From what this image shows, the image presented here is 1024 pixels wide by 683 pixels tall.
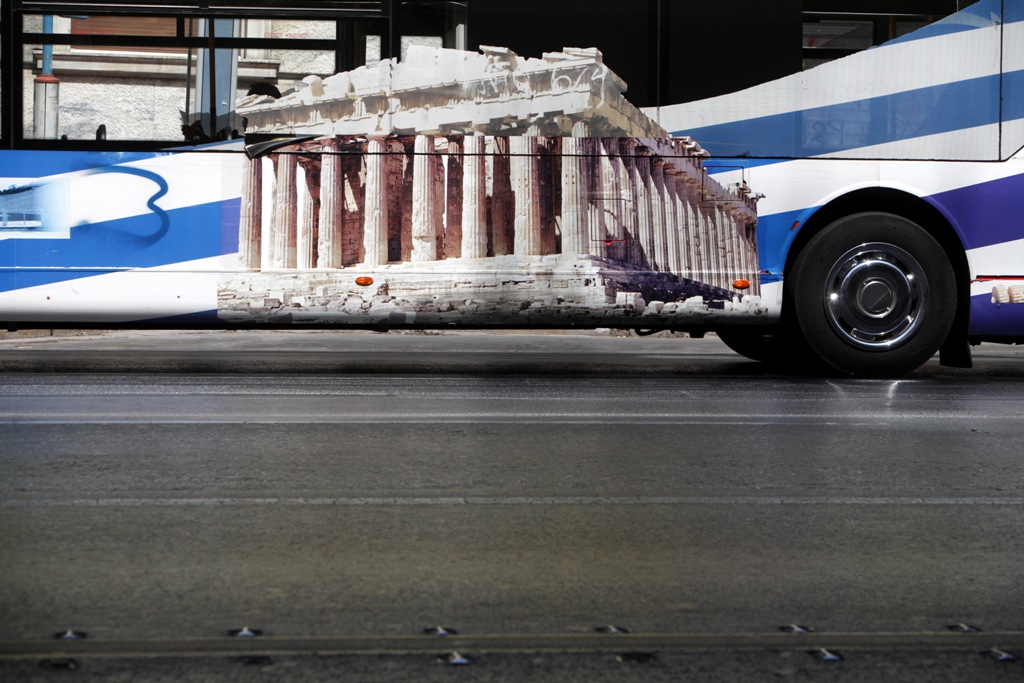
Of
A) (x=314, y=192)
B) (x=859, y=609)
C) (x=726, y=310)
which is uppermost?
(x=314, y=192)

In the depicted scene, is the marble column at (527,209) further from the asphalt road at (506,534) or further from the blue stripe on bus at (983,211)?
the blue stripe on bus at (983,211)

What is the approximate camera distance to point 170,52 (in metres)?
9.98

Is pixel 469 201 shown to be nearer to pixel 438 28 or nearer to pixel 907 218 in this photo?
pixel 438 28

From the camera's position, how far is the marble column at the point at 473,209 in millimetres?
10016

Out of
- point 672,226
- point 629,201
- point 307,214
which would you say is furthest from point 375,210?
point 672,226

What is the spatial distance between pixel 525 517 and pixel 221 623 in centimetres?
156

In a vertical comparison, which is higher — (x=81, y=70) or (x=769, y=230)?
(x=81, y=70)

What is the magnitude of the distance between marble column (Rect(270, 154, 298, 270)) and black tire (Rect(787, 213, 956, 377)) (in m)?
3.61

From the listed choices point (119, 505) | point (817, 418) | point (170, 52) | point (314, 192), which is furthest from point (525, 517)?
point (170, 52)

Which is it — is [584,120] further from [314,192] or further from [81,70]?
[81,70]

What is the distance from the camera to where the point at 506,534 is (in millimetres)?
4574

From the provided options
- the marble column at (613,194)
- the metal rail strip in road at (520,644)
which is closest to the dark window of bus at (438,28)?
the marble column at (613,194)

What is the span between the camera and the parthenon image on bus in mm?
9961

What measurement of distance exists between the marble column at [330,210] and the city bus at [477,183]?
0.02m
